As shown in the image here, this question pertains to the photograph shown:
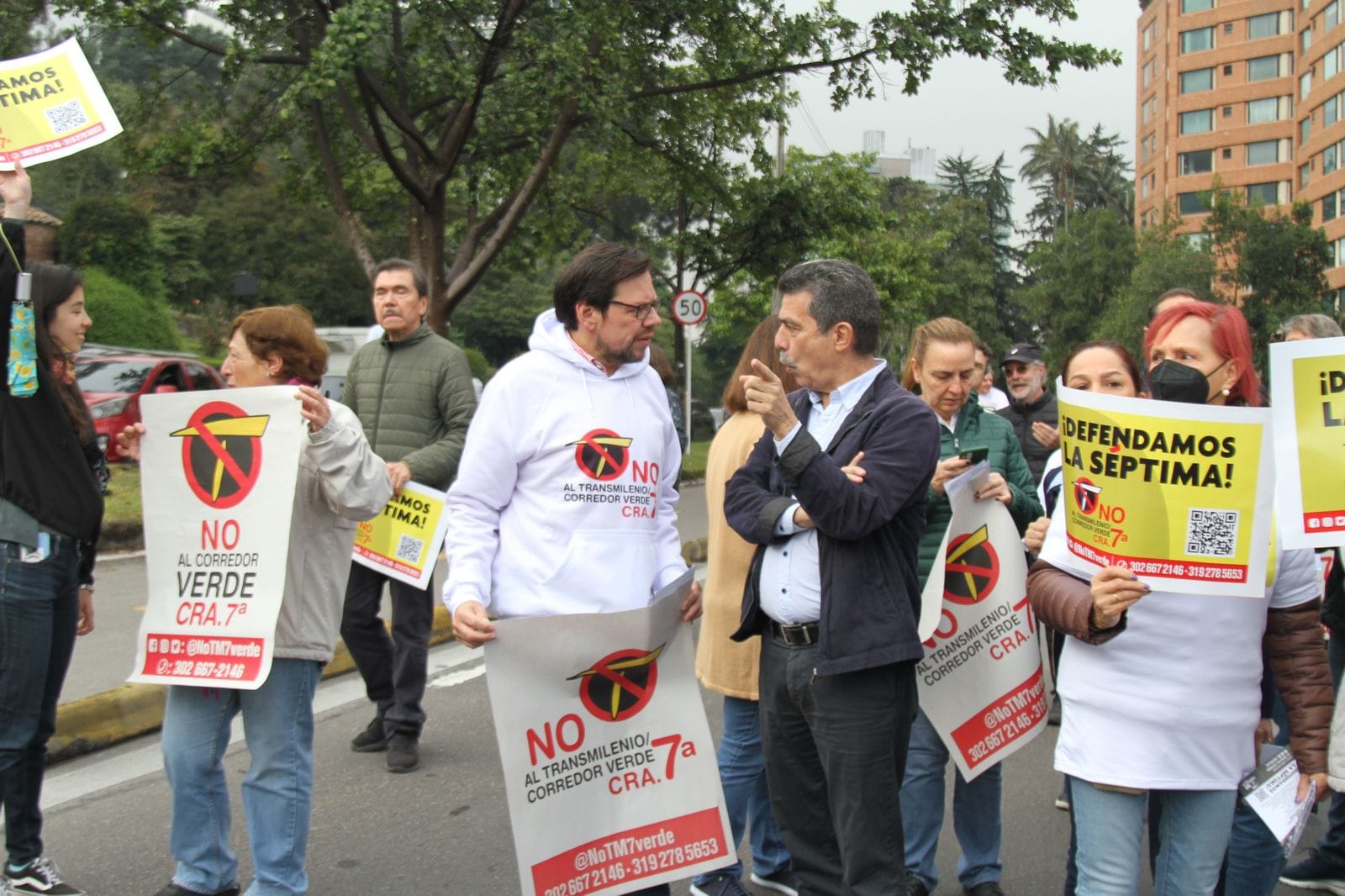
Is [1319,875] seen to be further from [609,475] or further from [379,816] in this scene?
[379,816]

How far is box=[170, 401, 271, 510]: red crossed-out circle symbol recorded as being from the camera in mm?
3609

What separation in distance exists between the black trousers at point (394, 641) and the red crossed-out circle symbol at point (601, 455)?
237 cm

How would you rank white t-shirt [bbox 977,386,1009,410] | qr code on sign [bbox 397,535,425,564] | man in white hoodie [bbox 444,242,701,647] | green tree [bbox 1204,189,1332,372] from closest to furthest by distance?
man in white hoodie [bbox 444,242,701,647] → qr code on sign [bbox 397,535,425,564] → white t-shirt [bbox 977,386,1009,410] → green tree [bbox 1204,189,1332,372]

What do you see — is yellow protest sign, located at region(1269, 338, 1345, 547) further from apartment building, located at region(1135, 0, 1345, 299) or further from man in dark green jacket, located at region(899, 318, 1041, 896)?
apartment building, located at region(1135, 0, 1345, 299)

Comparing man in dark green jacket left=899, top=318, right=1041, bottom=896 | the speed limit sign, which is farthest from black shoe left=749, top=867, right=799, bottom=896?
the speed limit sign

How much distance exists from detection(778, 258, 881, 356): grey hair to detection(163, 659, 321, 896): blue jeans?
5.73ft

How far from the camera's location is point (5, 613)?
3639 mm

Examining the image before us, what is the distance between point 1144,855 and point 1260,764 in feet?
7.65

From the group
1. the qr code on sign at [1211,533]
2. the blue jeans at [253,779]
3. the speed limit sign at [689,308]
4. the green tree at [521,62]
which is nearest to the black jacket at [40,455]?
the blue jeans at [253,779]

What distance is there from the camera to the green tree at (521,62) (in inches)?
A: 540

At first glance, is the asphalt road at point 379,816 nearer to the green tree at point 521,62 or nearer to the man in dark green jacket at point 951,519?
the man in dark green jacket at point 951,519

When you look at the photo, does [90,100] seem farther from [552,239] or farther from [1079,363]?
[552,239]

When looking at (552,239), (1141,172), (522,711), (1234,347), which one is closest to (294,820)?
(522,711)

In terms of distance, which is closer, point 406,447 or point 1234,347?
point 1234,347
